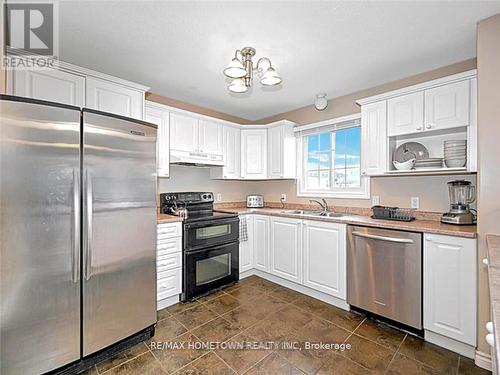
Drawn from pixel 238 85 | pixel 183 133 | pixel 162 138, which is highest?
pixel 238 85

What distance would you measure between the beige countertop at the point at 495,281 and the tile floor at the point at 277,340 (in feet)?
3.37

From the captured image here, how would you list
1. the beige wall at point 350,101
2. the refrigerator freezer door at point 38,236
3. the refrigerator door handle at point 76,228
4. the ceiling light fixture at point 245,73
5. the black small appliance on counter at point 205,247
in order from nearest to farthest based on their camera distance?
the refrigerator freezer door at point 38,236 → the refrigerator door handle at point 76,228 → the ceiling light fixture at point 245,73 → the beige wall at point 350,101 → the black small appliance on counter at point 205,247

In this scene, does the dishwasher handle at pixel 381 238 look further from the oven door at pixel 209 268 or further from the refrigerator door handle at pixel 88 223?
the refrigerator door handle at pixel 88 223

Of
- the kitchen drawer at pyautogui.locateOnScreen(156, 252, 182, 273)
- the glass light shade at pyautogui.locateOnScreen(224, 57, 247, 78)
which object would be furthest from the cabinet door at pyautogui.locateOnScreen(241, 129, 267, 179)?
the glass light shade at pyautogui.locateOnScreen(224, 57, 247, 78)

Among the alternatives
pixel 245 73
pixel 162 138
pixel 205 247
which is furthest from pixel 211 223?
pixel 245 73

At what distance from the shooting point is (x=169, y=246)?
274 cm

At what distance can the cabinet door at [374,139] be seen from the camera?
2717mm

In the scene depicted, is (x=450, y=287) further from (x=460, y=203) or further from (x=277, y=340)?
(x=277, y=340)

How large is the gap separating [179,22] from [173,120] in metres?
1.44

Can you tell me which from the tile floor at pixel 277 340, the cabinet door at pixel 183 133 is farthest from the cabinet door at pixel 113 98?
the tile floor at pixel 277 340

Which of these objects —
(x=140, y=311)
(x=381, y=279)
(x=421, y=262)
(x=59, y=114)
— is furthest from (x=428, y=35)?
(x=140, y=311)

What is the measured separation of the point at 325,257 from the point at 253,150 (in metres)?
1.98

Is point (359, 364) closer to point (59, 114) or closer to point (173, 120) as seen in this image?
point (59, 114)

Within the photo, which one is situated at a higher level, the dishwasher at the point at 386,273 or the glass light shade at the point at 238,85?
the glass light shade at the point at 238,85
